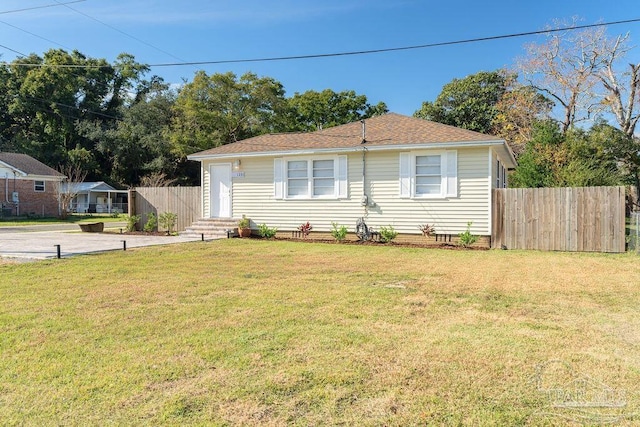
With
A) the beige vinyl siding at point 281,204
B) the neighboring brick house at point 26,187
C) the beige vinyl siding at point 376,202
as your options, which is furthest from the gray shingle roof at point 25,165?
the beige vinyl siding at point 281,204

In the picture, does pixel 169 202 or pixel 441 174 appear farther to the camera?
pixel 169 202

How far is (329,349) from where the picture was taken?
3.61 m

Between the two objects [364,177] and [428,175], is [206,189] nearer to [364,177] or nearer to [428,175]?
[364,177]

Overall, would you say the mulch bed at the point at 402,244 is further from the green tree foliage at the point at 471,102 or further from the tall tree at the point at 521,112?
the green tree foliage at the point at 471,102

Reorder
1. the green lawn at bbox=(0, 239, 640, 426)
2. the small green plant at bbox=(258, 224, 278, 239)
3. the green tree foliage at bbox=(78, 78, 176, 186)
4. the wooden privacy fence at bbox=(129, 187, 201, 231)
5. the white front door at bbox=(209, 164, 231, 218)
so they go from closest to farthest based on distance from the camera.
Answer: the green lawn at bbox=(0, 239, 640, 426) < the small green plant at bbox=(258, 224, 278, 239) < the white front door at bbox=(209, 164, 231, 218) < the wooden privacy fence at bbox=(129, 187, 201, 231) < the green tree foliage at bbox=(78, 78, 176, 186)

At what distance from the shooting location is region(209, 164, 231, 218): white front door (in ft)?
50.7

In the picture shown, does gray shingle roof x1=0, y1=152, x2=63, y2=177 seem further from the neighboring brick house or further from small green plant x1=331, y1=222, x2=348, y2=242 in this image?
small green plant x1=331, y1=222, x2=348, y2=242

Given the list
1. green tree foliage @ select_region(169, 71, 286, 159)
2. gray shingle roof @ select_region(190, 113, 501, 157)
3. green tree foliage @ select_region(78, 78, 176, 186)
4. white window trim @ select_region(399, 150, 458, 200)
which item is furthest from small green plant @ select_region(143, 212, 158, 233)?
green tree foliage @ select_region(78, 78, 176, 186)

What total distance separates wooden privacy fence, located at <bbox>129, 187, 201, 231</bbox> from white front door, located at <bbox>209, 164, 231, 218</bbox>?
921 millimetres

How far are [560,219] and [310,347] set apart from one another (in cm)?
1016

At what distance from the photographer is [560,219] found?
37.1 feet

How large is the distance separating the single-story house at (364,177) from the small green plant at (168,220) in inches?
49.2

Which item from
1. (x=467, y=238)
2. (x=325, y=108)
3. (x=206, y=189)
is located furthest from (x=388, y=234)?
(x=325, y=108)

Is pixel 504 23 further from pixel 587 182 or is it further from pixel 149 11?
pixel 149 11
